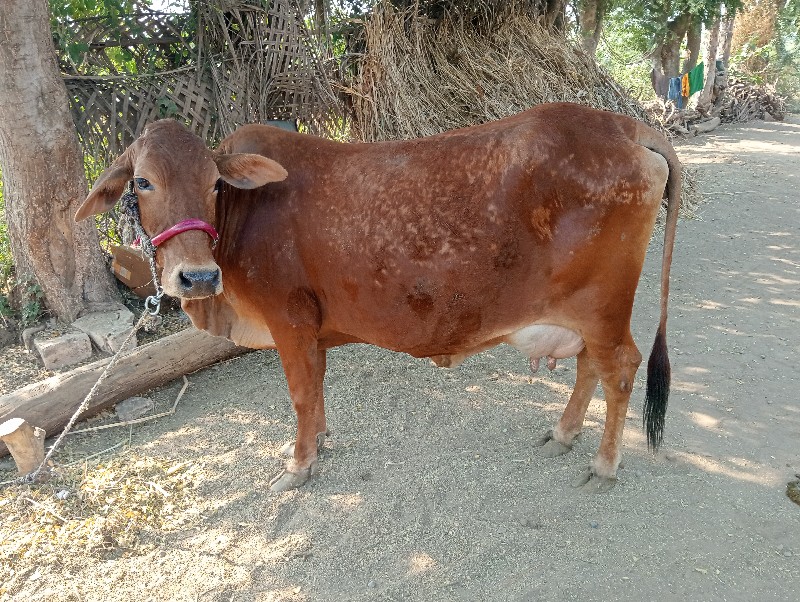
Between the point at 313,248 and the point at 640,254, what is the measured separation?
1506mm

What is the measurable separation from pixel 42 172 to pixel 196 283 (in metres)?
2.67

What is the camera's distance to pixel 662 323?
2996 millimetres

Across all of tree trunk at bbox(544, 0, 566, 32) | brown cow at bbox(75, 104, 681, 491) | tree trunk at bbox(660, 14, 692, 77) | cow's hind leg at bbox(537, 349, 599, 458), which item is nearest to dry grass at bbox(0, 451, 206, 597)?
brown cow at bbox(75, 104, 681, 491)

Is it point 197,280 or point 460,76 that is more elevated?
point 460,76

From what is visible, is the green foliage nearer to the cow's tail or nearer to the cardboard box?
the cow's tail

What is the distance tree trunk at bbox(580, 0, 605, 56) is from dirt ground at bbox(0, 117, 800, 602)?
9.21 m

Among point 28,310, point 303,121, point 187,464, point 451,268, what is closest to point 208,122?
point 303,121

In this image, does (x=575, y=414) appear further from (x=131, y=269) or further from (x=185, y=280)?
(x=131, y=269)

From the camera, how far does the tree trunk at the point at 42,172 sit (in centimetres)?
417

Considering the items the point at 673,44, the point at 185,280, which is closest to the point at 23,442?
the point at 185,280

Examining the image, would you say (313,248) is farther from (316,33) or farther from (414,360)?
(316,33)

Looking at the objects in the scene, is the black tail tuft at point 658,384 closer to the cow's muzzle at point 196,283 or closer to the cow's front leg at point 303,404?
the cow's front leg at point 303,404

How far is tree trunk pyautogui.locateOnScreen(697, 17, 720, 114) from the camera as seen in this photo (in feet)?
49.8

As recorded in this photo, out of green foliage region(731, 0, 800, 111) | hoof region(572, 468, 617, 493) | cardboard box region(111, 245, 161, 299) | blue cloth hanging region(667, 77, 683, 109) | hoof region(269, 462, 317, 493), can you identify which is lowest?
hoof region(572, 468, 617, 493)
